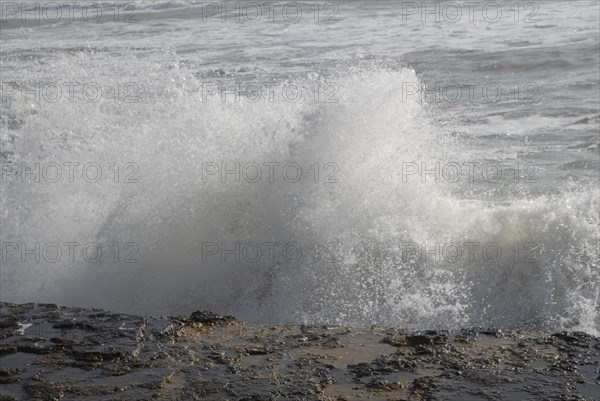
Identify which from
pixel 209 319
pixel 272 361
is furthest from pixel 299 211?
pixel 272 361

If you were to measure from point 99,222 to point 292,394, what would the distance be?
3.25 m

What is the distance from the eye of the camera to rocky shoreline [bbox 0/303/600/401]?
436 centimetres

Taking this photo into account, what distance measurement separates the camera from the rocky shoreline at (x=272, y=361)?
436 centimetres

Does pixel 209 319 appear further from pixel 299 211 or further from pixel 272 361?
pixel 299 211

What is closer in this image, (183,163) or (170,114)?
(183,163)

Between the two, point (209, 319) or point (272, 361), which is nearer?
point (272, 361)

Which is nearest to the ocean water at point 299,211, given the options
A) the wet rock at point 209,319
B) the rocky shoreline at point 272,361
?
the wet rock at point 209,319

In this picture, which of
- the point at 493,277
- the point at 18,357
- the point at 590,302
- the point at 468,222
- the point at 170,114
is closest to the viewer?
the point at 18,357

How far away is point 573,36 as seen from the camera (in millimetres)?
16078

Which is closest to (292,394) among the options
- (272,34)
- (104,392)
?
(104,392)

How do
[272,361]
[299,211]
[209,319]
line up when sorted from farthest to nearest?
[299,211] → [209,319] → [272,361]

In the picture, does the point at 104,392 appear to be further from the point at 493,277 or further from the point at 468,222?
the point at 468,222

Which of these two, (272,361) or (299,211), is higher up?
(299,211)

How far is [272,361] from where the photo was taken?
4727 millimetres
